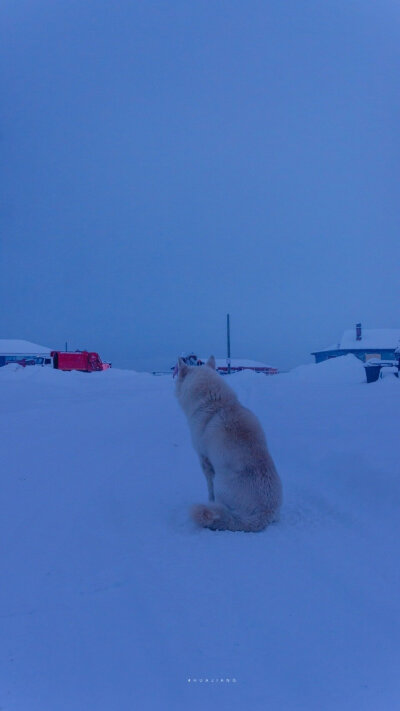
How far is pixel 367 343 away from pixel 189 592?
45396mm

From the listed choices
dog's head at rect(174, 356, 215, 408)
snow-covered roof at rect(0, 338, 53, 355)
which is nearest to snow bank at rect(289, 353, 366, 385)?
dog's head at rect(174, 356, 215, 408)

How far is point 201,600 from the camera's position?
6.57ft

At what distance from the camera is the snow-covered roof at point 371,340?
42688 mm

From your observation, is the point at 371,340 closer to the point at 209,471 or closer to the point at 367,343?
the point at 367,343

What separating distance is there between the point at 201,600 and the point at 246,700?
22.4 inches

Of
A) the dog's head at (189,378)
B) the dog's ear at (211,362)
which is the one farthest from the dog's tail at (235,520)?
the dog's ear at (211,362)

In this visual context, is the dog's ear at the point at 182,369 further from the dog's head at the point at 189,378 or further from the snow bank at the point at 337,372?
the snow bank at the point at 337,372

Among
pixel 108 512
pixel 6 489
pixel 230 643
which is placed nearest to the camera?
pixel 230 643

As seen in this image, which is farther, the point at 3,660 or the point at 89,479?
the point at 89,479

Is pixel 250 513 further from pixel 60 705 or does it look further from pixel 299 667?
pixel 60 705

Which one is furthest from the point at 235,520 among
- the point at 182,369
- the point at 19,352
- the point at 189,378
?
the point at 19,352

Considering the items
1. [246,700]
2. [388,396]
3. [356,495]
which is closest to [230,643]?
[246,700]

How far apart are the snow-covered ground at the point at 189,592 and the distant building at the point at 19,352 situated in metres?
45.9

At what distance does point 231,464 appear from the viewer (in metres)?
3.02
